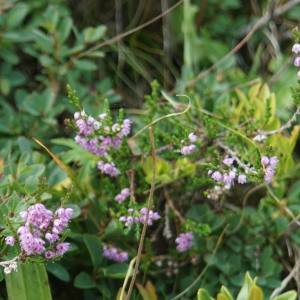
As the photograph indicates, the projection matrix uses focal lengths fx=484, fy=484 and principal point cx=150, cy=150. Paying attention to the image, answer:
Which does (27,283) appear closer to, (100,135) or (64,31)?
(100,135)

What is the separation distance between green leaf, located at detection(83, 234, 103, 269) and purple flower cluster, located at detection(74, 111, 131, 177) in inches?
7.5

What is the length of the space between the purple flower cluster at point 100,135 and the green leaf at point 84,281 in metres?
0.30

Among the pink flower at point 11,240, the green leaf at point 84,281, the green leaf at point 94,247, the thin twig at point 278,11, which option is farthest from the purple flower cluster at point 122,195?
the thin twig at point 278,11

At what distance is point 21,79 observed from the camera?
1894 mm

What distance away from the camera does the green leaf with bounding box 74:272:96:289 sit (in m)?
1.31

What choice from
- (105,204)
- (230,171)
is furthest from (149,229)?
(230,171)

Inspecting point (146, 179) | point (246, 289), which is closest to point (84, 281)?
point (146, 179)

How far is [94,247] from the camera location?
4.35ft

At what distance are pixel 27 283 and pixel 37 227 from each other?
233 millimetres

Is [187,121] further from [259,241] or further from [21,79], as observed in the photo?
[21,79]

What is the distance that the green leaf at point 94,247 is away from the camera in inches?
51.7

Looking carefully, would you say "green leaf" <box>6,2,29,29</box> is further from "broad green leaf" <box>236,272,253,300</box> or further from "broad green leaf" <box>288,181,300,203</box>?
"broad green leaf" <box>236,272,253,300</box>

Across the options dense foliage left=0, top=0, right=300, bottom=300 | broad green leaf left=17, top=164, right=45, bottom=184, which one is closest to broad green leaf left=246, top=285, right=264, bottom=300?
dense foliage left=0, top=0, right=300, bottom=300

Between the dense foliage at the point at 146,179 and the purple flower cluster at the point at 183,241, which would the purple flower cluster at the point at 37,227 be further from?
the purple flower cluster at the point at 183,241
